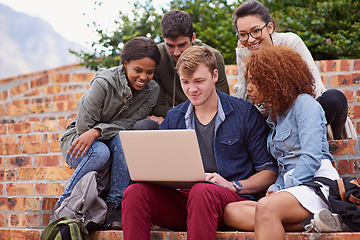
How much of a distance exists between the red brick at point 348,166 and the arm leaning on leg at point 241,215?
0.70 meters

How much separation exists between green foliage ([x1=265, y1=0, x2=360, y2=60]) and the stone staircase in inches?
23.7

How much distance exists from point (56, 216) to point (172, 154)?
2.95ft

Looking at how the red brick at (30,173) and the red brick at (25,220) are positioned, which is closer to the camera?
the red brick at (25,220)

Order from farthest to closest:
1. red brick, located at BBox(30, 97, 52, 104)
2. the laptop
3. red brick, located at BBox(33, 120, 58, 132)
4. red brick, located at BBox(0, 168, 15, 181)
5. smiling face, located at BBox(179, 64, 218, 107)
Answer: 1. red brick, located at BBox(30, 97, 52, 104)
2. red brick, located at BBox(33, 120, 58, 132)
3. red brick, located at BBox(0, 168, 15, 181)
4. smiling face, located at BBox(179, 64, 218, 107)
5. the laptop

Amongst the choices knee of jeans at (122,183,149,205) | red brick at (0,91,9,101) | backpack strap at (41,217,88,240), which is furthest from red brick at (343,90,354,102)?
red brick at (0,91,9,101)

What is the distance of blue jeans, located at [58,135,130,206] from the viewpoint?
9.12ft

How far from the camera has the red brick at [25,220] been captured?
9.64 ft

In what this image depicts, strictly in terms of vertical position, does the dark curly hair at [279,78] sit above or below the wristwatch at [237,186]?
above

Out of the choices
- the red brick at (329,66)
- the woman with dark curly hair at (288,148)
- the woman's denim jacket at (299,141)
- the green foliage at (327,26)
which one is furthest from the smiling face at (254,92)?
the green foliage at (327,26)

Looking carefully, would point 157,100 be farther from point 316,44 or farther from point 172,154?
point 316,44

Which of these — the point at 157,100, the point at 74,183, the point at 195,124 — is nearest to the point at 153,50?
the point at 157,100

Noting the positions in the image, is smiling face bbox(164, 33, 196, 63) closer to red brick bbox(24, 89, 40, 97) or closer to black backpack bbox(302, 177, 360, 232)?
black backpack bbox(302, 177, 360, 232)

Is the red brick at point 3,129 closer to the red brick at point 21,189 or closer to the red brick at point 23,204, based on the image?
the red brick at point 21,189

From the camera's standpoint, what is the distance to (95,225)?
2641 mm
